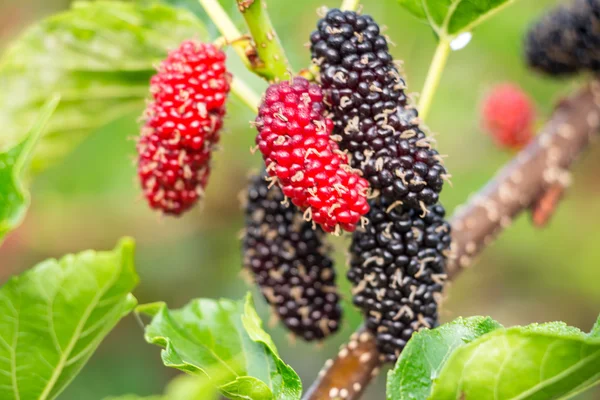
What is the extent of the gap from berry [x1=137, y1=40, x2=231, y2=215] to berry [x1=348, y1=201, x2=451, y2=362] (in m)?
0.23

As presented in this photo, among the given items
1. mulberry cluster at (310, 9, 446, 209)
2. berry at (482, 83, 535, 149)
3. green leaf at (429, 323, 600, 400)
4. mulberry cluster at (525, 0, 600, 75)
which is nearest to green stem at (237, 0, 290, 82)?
mulberry cluster at (310, 9, 446, 209)

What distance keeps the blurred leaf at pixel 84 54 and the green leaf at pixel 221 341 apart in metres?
0.47

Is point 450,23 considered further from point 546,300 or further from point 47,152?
point 546,300

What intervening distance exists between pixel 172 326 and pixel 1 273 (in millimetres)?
1951

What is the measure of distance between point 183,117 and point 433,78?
36cm

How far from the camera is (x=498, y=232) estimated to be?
1.12 meters

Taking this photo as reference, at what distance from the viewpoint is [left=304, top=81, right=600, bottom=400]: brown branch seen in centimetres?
88

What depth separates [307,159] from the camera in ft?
2.25

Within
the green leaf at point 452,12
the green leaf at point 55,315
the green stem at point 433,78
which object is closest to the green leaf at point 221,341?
the green leaf at point 55,315

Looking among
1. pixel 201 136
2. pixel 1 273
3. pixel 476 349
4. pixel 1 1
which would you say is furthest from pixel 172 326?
pixel 1 1

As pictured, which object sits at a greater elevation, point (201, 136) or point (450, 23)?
point (450, 23)

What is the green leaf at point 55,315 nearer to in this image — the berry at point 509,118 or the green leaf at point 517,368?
the green leaf at point 517,368

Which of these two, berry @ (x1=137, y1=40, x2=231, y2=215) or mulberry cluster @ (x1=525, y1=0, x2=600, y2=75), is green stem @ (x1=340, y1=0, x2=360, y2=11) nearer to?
berry @ (x1=137, y1=40, x2=231, y2=215)

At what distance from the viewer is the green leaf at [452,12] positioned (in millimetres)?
869
